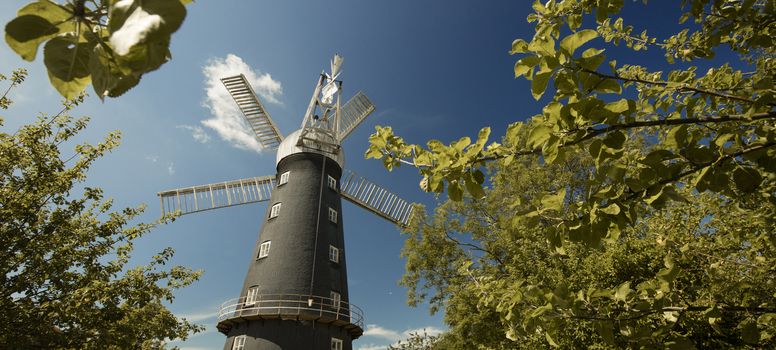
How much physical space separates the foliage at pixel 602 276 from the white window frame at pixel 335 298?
363 centimetres

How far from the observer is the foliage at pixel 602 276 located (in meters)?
3.06

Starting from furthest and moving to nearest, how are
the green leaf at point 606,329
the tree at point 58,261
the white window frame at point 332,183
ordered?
the white window frame at point 332,183, the tree at point 58,261, the green leaf at point 606,329

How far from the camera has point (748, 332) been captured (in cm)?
288

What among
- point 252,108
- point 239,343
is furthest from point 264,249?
point 252,108

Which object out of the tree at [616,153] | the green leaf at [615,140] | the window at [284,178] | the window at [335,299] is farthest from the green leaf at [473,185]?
the window at [284,178]

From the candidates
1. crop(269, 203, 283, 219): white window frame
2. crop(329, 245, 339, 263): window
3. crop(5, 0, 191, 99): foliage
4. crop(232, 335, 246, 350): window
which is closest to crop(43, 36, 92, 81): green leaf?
crop(5, 0, 191, 99): foliage

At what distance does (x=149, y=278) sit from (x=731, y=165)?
1333 cm

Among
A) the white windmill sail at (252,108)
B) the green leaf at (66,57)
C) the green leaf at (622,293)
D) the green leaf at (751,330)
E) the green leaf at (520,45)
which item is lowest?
the green leaf at (751,330)

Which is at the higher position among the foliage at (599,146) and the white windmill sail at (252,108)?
the white windmill sail at (252,108)

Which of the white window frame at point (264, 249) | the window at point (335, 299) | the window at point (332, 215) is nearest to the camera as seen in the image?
the window at point (335, 299)

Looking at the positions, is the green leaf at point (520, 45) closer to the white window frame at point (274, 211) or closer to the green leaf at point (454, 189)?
the green leaf at point (454, 189)

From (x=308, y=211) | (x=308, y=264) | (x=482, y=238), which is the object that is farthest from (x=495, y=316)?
(x=308, y=211)

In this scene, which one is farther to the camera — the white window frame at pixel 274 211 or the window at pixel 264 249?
the white window frame at pixel 274 211

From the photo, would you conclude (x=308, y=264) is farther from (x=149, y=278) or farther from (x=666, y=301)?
(x=666, y=301)
